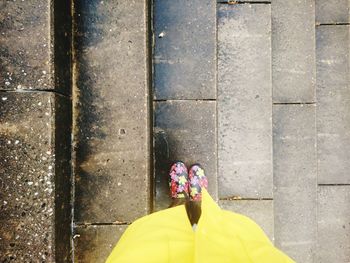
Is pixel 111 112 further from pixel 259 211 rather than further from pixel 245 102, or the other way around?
pixel 259 211

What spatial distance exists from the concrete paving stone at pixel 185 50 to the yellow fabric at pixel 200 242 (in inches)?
38.0

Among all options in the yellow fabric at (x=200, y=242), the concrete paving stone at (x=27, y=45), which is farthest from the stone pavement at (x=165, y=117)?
the yellow fabric at (x=200, y=242)

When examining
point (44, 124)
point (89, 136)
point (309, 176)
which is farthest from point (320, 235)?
point (44, 124)

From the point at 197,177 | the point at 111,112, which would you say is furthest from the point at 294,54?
the point at 111,112

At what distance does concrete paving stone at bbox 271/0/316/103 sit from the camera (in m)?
2.42

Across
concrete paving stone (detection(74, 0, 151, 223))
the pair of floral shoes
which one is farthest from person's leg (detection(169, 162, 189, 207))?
concrete paving stone (detection(74, 0, 151, 223))

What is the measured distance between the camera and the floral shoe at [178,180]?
90.4 inches

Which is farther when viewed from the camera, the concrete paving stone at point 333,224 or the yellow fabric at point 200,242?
the concrete paving stone at point 333,224

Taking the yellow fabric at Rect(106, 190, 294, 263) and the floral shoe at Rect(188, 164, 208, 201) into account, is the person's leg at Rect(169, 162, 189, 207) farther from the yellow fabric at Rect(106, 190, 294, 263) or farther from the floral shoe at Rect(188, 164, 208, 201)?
the yellow fabric at Rect(106, 190, 294, 263)

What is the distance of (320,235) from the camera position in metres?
2.51

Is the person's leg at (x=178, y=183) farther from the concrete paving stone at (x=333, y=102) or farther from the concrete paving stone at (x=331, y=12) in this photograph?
the concrete paving stone at (x=331, y=12)

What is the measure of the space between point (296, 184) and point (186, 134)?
1012 millimetres

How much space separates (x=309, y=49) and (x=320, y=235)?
5.10 ft

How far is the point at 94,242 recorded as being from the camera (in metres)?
2.17
